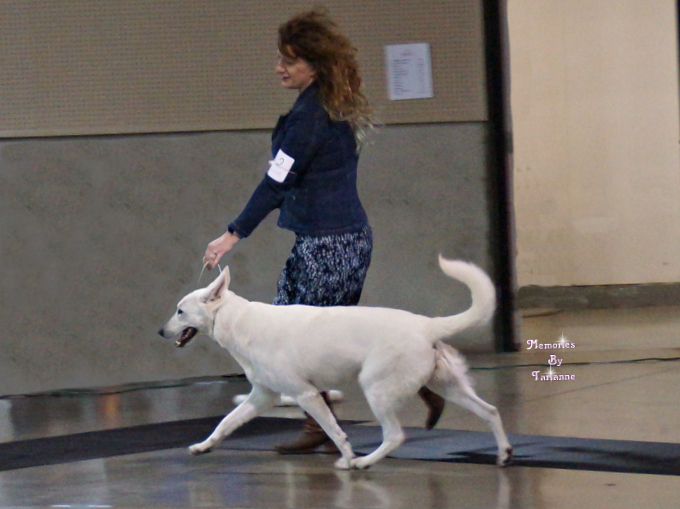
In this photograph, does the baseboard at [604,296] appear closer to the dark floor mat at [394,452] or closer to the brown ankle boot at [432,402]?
the dark floor mat at [394,452]

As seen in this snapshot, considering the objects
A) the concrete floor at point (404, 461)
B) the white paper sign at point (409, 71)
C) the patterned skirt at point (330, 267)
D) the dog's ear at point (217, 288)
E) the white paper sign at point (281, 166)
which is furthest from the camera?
the white paper sign at point (409, 71)

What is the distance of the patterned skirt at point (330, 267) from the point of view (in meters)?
4.73

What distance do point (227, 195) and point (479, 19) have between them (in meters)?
2.37

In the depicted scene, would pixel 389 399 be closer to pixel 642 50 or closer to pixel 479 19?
pixel 479 19

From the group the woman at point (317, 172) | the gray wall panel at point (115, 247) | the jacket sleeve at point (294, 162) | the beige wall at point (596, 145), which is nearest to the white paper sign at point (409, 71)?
the gray wall panel at point (115, 247)

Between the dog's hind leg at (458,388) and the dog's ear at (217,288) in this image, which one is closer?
the dog's hind leg at (458,388)

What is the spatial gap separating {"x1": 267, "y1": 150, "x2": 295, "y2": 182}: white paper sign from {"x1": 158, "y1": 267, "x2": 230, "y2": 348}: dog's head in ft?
→ 1.61

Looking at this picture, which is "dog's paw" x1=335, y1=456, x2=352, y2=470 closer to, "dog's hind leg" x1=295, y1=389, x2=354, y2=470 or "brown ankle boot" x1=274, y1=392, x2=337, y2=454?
"dog's hind leg" x1=295, y1=389, x2=354, y2=470

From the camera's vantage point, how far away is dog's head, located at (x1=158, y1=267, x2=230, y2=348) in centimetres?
450

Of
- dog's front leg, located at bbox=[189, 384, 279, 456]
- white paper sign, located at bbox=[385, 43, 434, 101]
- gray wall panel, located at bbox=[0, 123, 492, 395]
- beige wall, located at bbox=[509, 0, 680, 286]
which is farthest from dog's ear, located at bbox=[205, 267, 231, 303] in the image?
beige wall, located at bbox=[509, 0, 680, 286]

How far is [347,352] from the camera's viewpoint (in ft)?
13.8

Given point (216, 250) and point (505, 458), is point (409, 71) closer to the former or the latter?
point (216, 250)

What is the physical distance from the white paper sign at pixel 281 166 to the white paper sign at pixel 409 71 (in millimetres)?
3144

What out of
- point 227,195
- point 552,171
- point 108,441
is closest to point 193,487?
point 108,441
